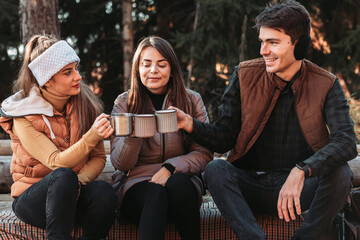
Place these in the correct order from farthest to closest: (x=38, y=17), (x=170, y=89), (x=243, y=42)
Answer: (x=243, y=42)
(x=38, y=17)
(x=170, y=89)

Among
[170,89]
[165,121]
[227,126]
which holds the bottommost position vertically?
[227,126]

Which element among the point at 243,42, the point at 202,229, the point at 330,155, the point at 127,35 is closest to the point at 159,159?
the point at 202,229

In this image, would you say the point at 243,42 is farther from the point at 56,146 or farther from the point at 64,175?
the point at 64,175

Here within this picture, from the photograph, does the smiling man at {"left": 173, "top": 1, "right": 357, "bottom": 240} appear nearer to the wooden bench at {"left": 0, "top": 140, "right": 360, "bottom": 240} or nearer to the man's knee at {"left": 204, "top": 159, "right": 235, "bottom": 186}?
the man's knee at {"left": 204, "top": 159, "right": 235, "bottom": 186}

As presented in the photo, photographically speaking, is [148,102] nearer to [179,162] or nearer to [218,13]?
[179,162]

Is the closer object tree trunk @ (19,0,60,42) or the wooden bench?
the wooden bench

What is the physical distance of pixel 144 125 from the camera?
8.27 feet

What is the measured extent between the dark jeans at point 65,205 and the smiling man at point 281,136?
664 mm

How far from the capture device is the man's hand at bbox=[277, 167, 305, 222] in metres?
2.55

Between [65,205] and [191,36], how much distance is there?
6.24 m

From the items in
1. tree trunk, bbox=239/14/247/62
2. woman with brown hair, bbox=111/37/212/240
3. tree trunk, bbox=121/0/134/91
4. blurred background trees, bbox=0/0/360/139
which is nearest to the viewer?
woman with brown hair, bbox=111/37/212/240

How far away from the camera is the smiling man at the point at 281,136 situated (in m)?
2.59

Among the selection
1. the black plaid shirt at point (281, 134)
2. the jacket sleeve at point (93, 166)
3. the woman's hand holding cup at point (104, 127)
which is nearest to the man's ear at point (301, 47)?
the black plaid shirt at point (281, 134)

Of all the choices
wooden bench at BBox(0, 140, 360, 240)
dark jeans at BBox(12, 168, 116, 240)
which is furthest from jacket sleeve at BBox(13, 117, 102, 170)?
wooden bench at BBox(0, 140, 360, 240)
